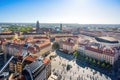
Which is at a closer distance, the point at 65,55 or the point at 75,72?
the point at 75,72

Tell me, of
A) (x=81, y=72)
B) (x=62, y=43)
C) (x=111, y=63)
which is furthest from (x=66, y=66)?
(x=62, y=43)

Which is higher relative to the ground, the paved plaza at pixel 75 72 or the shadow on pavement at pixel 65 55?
the shadow on pavement at pixel 65 55

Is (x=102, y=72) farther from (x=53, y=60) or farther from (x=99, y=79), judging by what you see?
(x=53, y=60)

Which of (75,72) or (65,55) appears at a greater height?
(65,55)

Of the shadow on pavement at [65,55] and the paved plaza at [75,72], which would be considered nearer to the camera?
the paved plaza at [75,72]

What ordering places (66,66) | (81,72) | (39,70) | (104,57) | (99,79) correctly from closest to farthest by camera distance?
(39,70)
(99,79)
(81,72)
(66,66)
(104,57)

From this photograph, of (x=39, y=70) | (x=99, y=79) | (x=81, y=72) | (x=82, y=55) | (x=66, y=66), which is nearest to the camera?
(x=39, y=70)

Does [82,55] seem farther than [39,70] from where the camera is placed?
Yes

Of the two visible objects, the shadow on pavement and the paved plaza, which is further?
the shadow on pavement

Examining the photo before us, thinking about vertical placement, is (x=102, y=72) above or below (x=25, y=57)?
below

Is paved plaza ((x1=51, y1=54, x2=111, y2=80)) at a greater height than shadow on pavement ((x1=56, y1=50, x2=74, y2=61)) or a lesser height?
lesser

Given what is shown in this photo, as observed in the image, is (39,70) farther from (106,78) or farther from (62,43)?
(62,43)
